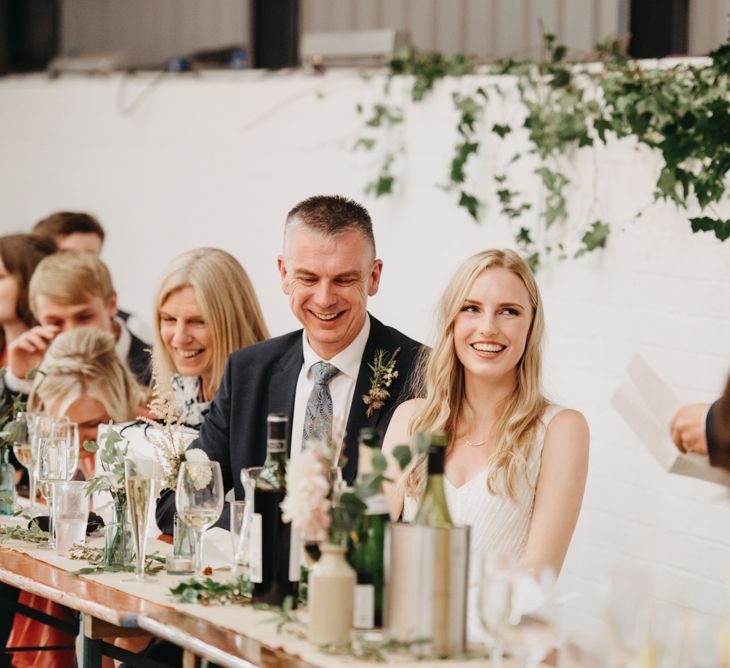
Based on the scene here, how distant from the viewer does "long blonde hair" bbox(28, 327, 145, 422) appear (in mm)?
4438

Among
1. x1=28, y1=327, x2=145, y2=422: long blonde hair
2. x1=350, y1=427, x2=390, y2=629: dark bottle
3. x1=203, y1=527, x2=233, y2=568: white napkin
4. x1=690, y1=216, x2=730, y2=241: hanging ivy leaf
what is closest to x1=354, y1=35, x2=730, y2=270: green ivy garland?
x1=690, y1=216, x2=730, y2=241: hanging ivy leaf

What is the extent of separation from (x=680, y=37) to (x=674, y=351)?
1.28 meters

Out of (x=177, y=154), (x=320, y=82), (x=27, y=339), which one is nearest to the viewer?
(x=27, y=339)

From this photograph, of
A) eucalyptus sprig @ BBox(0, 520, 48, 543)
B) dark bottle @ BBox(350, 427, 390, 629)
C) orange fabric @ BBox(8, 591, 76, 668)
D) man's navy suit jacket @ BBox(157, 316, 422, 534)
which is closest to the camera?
dark bottle @ BBox(350, 427, 390, 629)

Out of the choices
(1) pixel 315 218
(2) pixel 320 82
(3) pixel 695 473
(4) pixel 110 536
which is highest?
(2) pixel 320 82

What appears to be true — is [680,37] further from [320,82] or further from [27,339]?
[27,339]

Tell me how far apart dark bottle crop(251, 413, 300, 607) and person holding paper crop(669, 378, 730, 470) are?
767mm

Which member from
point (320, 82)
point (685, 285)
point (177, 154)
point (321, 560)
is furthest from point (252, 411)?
point (177, 154)

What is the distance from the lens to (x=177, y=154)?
6.97 m

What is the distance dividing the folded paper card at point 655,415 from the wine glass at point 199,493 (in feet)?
2.74

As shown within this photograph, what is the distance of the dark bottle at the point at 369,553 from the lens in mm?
2389

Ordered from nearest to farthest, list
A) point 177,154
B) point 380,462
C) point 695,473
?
point 380,462, point 695,473, point 177,154

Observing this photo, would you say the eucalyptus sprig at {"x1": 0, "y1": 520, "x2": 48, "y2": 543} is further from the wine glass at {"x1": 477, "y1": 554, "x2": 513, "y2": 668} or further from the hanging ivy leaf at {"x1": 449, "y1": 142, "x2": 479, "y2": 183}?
the hanging ivy leaf at {"x1": 449, "y1": 142, "x2": 479, "y2": 183}

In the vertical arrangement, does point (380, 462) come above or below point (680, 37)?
below
